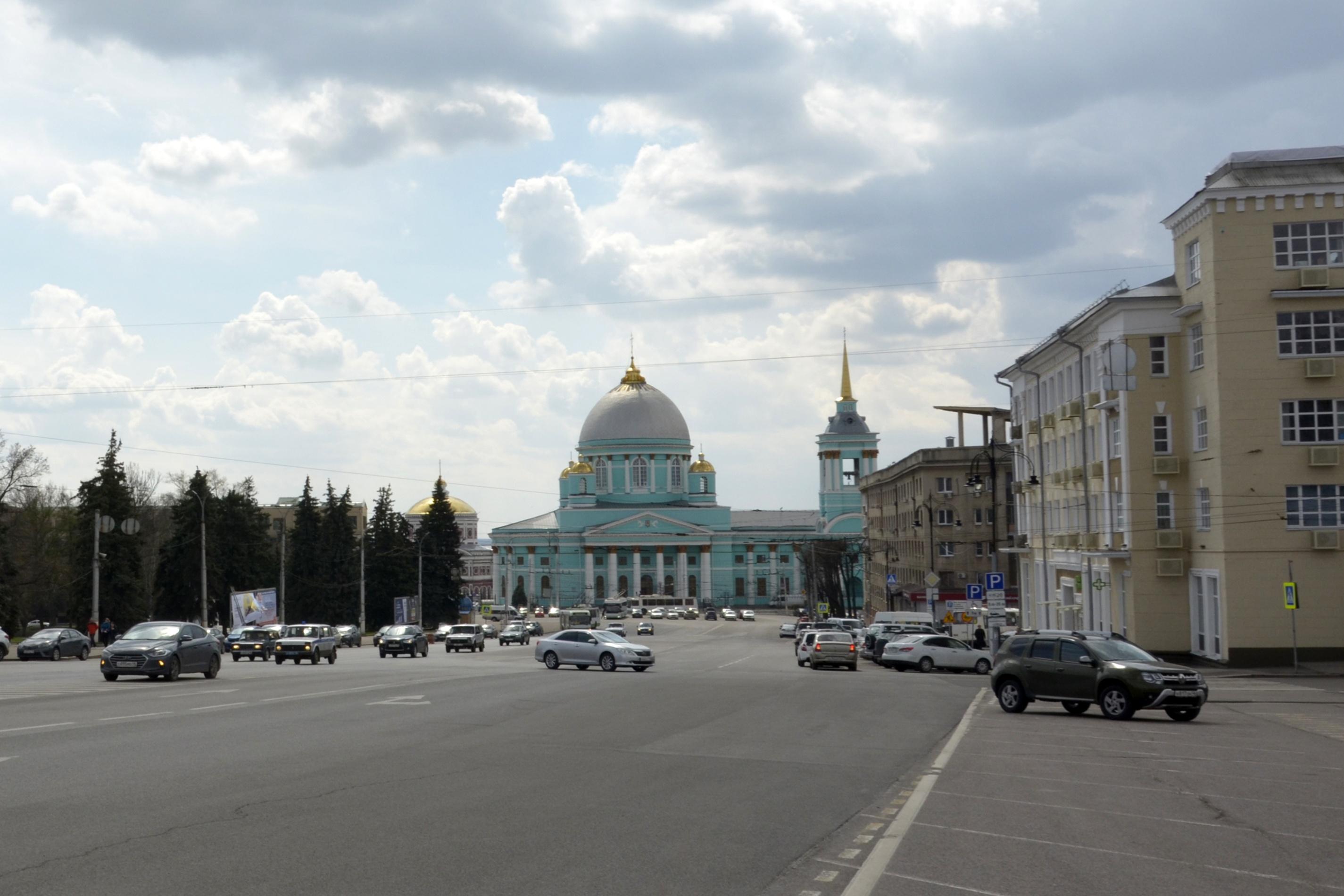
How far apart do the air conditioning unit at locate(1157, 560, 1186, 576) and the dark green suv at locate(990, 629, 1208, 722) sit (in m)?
19.1

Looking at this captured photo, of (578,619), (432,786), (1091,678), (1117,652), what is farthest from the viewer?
(578,619)

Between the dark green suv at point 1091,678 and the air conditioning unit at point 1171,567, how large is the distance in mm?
19060

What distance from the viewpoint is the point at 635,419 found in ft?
553

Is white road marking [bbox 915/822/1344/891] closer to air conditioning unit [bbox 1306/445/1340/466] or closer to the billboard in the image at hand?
air conditioning unit [bbox 1306/445/1340/466]

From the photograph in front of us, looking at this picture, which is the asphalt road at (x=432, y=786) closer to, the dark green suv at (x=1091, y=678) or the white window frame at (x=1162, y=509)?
the dark green suv at (x=1091, y=678)

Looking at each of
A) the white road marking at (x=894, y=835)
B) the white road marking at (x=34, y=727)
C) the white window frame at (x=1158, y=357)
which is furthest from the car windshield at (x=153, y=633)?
the white window frame at (x=1158, y=357)

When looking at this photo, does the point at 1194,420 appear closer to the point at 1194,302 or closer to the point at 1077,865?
the point at 1194,302

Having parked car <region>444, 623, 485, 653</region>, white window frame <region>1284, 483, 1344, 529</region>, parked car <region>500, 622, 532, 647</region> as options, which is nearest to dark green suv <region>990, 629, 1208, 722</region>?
white window frame <region>1284, 483, 1344, 529</region>

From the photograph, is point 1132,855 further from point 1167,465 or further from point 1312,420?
point 1167,465

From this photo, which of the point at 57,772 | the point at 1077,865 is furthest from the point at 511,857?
the point at 57,772

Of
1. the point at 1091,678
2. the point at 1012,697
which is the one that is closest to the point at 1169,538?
the point at 1012,697

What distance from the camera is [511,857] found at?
29.7 feet

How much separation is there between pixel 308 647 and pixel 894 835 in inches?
1578

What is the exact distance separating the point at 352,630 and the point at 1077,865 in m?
72.4
